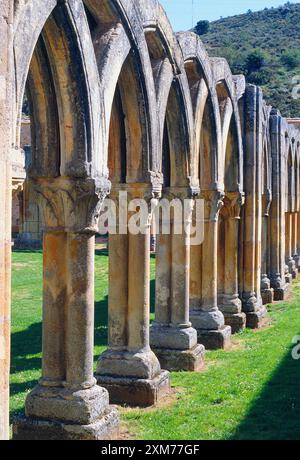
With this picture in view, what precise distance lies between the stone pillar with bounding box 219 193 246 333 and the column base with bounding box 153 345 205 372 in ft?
11.2

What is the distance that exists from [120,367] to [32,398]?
173cm

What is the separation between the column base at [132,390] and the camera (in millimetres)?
8234

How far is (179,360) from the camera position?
9.96 m

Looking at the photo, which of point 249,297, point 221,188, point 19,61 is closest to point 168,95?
point 221,188

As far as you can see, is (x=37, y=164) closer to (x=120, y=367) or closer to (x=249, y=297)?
(x=120, y=367)

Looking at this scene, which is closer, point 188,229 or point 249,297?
point 188,229

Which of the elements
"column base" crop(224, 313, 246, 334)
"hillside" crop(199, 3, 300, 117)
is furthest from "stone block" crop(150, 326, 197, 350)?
"hillside" crop(199, 3, 300, 117)

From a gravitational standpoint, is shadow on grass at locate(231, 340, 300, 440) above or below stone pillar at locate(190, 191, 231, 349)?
below

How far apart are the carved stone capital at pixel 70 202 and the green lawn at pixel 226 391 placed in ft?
7.72

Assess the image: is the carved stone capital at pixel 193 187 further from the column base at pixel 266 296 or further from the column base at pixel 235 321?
the column base at pixel 266 296

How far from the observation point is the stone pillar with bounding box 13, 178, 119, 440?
673 cm

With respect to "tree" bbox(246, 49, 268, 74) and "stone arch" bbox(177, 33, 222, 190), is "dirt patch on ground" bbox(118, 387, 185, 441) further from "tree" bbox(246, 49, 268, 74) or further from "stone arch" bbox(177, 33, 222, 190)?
"tree" bbox(246, 49, 268, 74)

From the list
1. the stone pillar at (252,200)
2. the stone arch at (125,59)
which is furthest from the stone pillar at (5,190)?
the stone pillar at (252,200)

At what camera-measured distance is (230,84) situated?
12.8m
